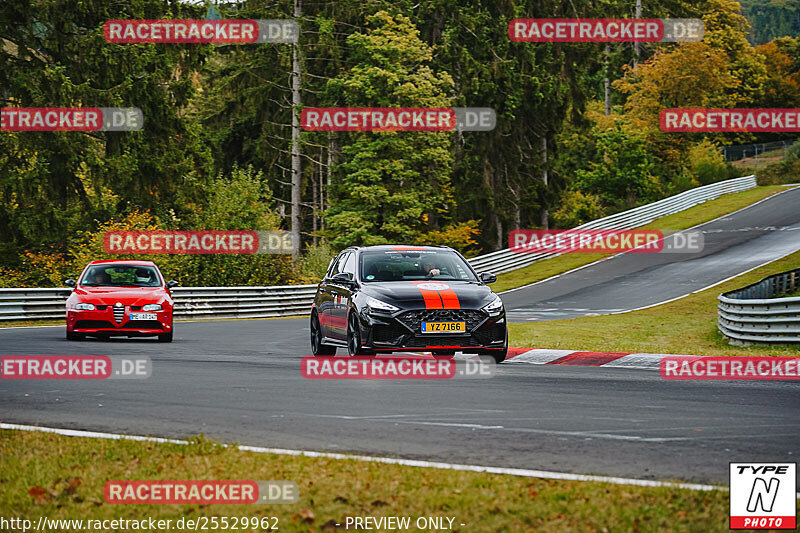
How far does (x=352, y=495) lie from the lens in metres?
6.63

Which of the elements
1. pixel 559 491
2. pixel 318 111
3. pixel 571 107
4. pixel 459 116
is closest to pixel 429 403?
pixel 559 491

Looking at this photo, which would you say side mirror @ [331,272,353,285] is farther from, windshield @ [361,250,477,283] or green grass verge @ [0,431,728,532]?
green grass verge @ [0,431,728,532]

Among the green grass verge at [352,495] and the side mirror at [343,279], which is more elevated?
the side mirror at [343,279]

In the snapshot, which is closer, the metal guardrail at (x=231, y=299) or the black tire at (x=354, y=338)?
the black tire at (x=354, y=338)

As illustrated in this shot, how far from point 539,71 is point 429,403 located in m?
56.3

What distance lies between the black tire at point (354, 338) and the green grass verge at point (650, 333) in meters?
4.83

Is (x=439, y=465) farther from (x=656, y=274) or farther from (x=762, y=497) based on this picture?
(x=656, y=274)

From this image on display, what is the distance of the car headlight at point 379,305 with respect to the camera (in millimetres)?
15070

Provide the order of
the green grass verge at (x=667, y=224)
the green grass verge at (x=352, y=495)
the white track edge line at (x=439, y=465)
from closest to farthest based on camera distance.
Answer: the green grass verge at (x=352, y=495), the white track edge line at (x=439, y=465), the green grass verge at (x=667, y=224)

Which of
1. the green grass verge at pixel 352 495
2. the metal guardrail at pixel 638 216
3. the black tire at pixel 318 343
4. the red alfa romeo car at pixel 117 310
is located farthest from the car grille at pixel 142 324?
the metal guardrail at pixel 638 216

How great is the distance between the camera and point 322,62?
209 ft

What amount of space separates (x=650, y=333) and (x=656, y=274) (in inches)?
722

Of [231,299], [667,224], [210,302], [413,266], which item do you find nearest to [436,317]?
[413,266]

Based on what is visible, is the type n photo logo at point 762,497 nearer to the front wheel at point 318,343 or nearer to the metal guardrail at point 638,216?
the front wheel at point 318,343
